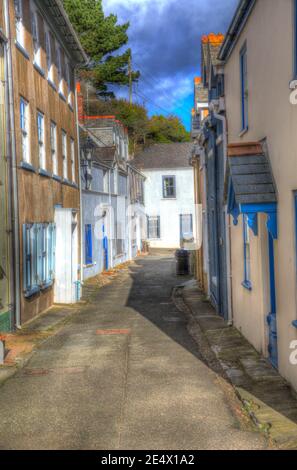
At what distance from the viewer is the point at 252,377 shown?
8.52 m

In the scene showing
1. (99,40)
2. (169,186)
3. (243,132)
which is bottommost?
(243,132)

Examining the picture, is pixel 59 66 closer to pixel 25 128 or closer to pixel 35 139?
pixel 35 139

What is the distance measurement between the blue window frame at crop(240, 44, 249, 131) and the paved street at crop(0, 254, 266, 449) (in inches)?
176

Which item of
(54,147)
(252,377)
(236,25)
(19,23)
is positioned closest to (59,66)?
(54,147)

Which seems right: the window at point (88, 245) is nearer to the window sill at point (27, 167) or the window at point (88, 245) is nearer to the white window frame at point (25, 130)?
the window sill at point (27, 167)

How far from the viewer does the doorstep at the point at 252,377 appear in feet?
21.0

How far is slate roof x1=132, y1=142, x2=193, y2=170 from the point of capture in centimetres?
4791

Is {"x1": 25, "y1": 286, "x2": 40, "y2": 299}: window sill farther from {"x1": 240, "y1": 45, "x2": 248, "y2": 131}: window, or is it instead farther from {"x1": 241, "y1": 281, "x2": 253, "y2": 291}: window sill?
{"x1": 240, "y1": 45, "x2": 248, "y2": 131}: window

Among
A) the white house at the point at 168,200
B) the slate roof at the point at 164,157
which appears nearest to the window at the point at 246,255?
the white house at the point at 168,200

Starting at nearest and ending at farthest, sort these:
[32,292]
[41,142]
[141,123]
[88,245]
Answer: [32,292], [41,142], [88,245], [141,123]

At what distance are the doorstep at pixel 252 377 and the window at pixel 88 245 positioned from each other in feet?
34.7

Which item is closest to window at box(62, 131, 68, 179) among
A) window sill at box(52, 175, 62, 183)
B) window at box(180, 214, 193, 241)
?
window sill at box(52, 175, 62, 183)

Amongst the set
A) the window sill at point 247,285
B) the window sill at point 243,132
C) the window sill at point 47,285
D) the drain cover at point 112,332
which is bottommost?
the drain cover at point 112,332

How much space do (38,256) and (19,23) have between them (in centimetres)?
589
